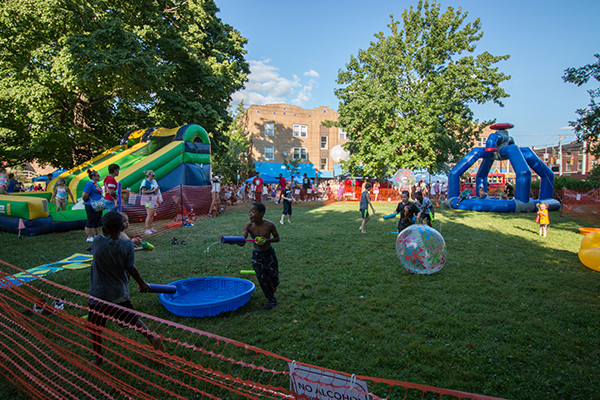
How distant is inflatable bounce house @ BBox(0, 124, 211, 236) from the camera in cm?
934

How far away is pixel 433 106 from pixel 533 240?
17.0 meters

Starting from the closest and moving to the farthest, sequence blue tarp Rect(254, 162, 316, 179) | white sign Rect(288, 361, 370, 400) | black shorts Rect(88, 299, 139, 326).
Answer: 1. white sign Rect(288, 361, 370, 400)
2. black shorts Rect(88, 299, 139, 326)
3. blue tarp Rect(254, 162, 316, 179)

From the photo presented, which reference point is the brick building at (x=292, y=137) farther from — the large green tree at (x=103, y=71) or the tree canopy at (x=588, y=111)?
the tree canopy at (x=588, y=111)

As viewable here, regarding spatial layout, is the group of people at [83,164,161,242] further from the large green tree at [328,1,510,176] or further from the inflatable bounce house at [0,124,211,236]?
the large green tree at [328,1,510,176]

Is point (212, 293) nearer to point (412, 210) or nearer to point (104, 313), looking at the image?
point (104, 313)

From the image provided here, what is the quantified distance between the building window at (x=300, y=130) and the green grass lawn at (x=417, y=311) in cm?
3359

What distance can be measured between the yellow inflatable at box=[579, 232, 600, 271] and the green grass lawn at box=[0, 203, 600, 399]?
19 cm

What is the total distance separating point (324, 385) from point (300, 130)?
40.6 meters

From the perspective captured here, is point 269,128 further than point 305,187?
Yes

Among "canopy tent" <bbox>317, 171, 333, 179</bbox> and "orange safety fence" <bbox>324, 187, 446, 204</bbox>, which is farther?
"canopy tent" <bbox>317, 171, 333, 179</bbox>

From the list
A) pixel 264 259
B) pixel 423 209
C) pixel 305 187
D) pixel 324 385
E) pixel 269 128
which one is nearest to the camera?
pixel 324 385

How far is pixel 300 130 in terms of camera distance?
4116 cm

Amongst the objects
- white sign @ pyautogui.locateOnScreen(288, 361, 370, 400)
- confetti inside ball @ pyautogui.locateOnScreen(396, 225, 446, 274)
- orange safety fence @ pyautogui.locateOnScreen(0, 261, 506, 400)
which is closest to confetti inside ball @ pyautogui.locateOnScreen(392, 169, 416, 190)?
confetti inside ball @ pyautogui.locateOnScreen(396, 225, 446, 274)

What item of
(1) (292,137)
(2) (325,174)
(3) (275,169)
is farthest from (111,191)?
(2) (325,174)
